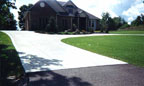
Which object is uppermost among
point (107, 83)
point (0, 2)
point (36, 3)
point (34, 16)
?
point (36, 3)

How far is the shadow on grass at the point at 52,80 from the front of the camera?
10.3ft

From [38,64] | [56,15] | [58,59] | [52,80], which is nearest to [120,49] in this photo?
[58,59]

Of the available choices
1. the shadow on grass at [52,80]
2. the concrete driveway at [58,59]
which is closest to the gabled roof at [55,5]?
the concrete driveway at [58,59]

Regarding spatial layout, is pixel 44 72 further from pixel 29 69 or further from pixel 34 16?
pixel 34 16

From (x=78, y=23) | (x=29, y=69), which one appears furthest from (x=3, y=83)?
(x=78, y=23)

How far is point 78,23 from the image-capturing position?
32625 millimetres

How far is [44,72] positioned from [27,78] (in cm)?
60

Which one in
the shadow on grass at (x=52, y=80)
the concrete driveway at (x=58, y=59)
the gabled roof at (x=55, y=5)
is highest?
the gabled roof at (x=55, y=5)

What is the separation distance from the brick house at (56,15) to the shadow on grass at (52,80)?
24791 millimetres

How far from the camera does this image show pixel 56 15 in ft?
92.0

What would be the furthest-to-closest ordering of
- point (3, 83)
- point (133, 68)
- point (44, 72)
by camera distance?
point (133, 68) < point (44, 72) < point (3, 83)

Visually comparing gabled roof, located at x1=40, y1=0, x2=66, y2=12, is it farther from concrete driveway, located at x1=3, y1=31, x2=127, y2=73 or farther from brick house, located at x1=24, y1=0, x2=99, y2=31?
concrete driveway, located at x1=3, y1=31, x2=127, y2=73

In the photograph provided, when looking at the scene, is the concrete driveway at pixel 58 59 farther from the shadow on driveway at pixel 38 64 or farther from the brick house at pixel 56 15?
the brick house at pixel 56 15

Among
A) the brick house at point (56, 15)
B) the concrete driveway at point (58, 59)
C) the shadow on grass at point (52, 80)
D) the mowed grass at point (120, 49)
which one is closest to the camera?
the shadow on grass at point (52, 80)
